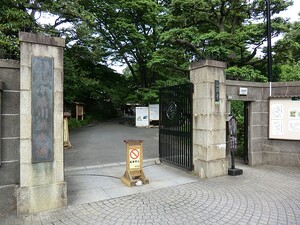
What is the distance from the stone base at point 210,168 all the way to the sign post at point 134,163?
56.6 inches

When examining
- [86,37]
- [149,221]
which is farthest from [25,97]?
[86,37]

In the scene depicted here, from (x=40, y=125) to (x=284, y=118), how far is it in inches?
249

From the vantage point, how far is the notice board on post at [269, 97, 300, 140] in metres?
6.09

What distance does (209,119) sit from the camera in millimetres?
5250

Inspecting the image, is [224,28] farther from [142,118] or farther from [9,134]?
[9,134]

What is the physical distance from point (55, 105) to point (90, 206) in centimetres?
185

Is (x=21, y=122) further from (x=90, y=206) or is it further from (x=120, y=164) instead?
(x=120, y=164)

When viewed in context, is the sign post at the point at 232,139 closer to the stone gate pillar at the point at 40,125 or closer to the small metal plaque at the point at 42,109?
the stone gate pillar at the point at 40,125

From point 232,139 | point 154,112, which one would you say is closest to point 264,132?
point 232,139

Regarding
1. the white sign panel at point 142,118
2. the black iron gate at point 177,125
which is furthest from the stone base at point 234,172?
the white sign panel at point 142,118

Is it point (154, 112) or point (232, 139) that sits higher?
point (154, 112)

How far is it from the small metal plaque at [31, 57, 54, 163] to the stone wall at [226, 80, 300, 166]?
481 cm

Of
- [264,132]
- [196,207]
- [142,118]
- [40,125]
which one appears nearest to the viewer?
[40,125]

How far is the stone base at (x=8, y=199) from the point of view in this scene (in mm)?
3539
